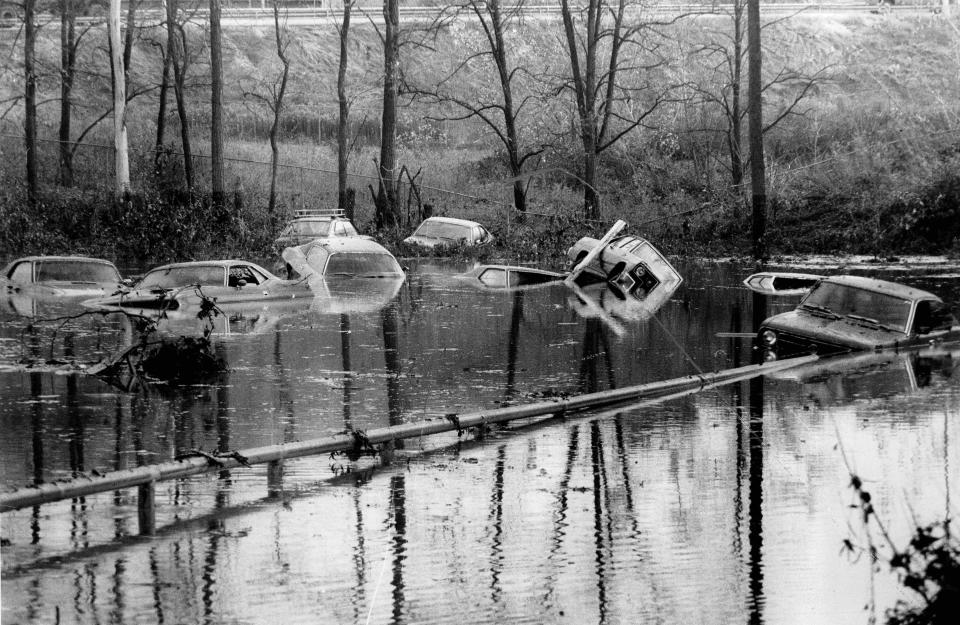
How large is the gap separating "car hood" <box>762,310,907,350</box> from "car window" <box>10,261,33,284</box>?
15826 millimetres

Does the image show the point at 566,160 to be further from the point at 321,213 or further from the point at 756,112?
the point at 756,112

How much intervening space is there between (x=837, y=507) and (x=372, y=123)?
172 feet

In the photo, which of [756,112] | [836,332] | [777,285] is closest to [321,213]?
[756,112]

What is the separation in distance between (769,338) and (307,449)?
33.6 ft

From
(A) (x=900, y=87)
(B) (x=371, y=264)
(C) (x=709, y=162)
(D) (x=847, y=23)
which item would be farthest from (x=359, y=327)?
(D) (x=847, y=23)

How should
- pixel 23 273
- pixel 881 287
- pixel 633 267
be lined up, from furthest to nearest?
1. pixel 633 267
2. pixel 23 273
3. pixel 881 287

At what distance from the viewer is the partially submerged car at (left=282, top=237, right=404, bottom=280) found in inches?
1133

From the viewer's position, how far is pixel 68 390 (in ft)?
48.9

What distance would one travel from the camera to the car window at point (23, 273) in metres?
26.0

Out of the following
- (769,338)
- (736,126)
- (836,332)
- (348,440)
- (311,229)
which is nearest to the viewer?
(348,440)

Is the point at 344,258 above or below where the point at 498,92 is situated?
below

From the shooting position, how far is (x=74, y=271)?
25.8 meters

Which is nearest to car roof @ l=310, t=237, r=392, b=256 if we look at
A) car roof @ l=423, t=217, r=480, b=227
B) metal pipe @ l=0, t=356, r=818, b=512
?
car roof @ l=423, t=217, r=480, b=227

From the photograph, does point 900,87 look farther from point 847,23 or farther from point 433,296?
point 433,296
